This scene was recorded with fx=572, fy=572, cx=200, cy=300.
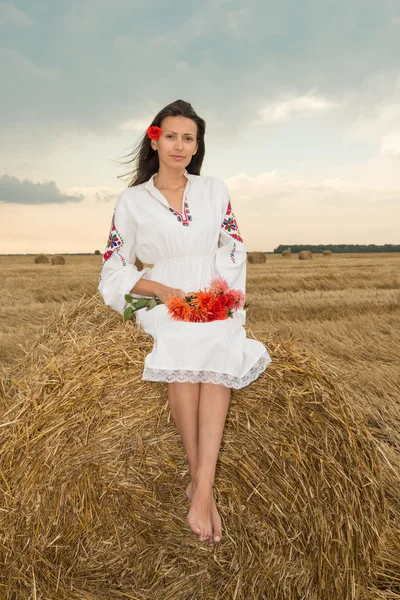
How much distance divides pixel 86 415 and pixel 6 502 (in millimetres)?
427

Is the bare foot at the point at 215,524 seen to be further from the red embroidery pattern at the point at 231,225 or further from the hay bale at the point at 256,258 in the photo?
the hay bale at the point at 256,258

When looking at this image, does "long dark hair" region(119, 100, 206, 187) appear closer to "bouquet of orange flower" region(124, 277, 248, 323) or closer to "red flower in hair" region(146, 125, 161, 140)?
"red flower in hair" region(146, 125, 161, 140)

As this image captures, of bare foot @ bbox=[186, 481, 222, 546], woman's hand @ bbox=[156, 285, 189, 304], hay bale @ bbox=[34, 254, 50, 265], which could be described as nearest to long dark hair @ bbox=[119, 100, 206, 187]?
woman's hand @ bbox=[156, 285, 189, 304]

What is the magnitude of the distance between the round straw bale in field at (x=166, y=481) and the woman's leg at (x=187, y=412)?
0.24 ft

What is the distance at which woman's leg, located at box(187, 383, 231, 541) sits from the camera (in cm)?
195

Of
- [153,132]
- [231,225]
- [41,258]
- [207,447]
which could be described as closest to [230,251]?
[231,225]

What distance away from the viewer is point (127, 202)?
2.54 meters

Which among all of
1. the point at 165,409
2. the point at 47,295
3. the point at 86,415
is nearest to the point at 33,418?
the point at 86,415

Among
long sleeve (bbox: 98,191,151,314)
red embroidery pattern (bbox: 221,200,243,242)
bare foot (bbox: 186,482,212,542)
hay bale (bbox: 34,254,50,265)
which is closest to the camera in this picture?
bare foot (bbox: 186,482,212,542)

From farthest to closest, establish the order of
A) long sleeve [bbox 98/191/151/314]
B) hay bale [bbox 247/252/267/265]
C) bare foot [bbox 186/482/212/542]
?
hay bale [bbox 247/252/267/265]
long sleeve [bbox 98/191/151/314]
bare foot [bbox 186/482/212/542]

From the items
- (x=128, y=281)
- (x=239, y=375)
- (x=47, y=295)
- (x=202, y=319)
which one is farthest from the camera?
(x=47, y=295)

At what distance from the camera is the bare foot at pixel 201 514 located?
1935 mm

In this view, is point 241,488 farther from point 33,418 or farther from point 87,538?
point 33,418

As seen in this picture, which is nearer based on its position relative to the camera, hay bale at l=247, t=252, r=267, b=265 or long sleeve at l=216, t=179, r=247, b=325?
long sleeve at l=216, t=179, r=247, b=325
